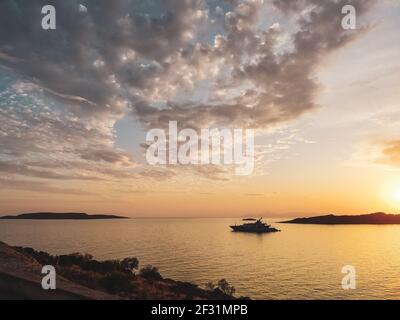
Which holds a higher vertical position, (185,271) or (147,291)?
(147,291)

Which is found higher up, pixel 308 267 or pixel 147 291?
pixel 147 291

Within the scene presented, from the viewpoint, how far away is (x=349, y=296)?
173 feet

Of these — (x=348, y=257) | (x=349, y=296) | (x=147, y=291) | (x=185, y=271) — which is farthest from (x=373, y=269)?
(x=147, y=291)

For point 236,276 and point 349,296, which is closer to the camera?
point 349,296
